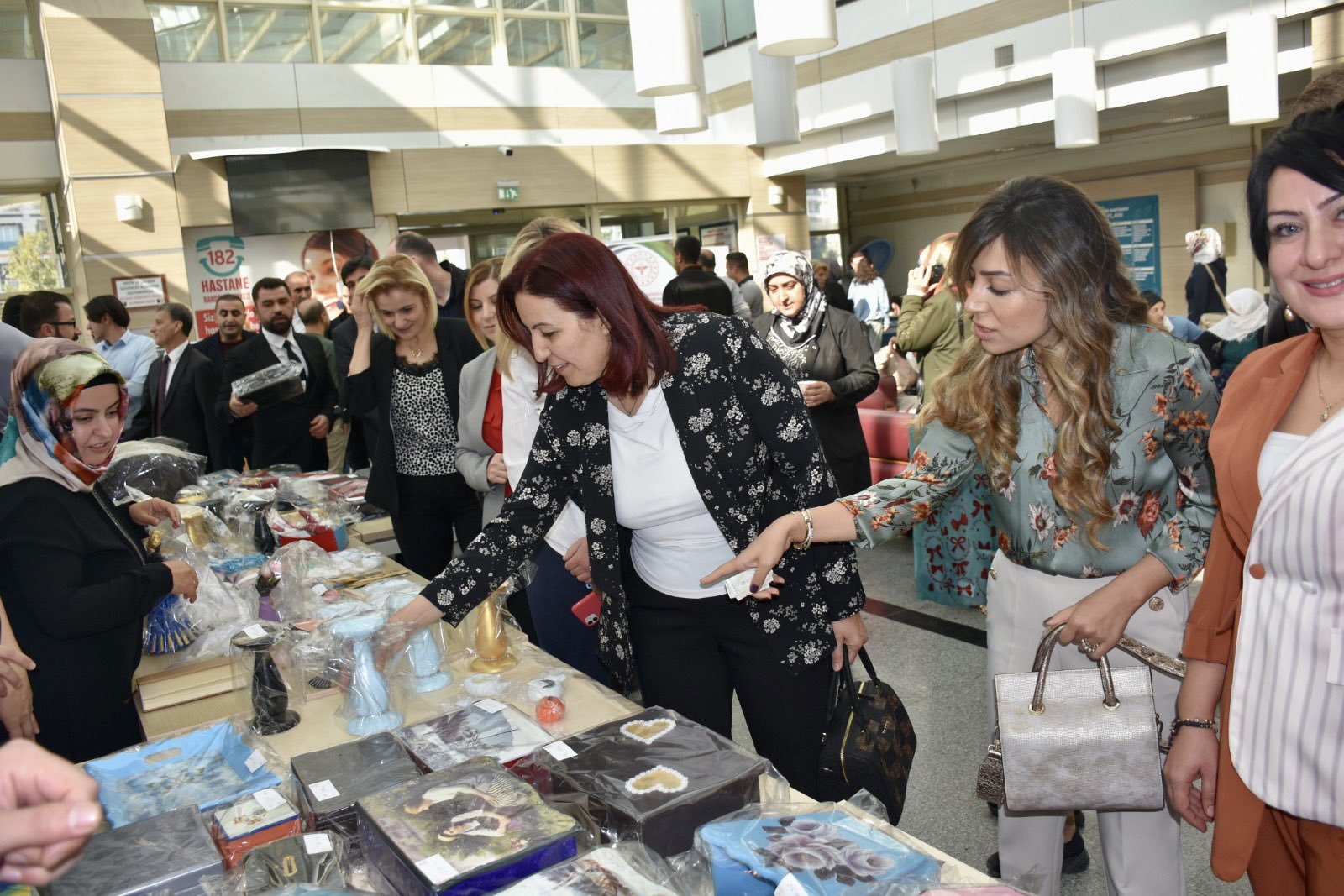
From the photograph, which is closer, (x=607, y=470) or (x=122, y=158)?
(x=607, y=470)

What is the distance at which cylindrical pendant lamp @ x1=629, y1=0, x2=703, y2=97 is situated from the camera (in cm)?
509

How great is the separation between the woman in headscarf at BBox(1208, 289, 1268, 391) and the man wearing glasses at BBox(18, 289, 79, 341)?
5814mm

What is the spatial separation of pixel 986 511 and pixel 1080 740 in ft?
2.29

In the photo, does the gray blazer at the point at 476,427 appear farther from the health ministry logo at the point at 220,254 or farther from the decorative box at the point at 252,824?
the health ministry logo at the point at 220,254

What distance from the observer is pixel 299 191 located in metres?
9.52

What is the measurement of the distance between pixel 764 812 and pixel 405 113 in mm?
11056

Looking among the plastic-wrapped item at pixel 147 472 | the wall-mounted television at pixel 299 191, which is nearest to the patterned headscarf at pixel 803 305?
the plastic-wrapped item at pixel 147 472

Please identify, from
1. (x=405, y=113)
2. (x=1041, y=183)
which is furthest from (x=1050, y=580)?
(x=405, y=113)

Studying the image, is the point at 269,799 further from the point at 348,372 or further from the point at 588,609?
the point at 348,372


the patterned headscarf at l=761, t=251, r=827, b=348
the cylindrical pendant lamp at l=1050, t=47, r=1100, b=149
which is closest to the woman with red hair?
the patterned headscarf at l=761, t=251, r=827, b=348

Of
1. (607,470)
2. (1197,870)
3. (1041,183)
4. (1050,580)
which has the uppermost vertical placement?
(1041,183)

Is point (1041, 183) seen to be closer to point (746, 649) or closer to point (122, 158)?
point (746, 649)

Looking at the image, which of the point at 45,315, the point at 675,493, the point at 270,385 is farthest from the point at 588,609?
the point at 45,315

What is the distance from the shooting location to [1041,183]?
5.43ft
